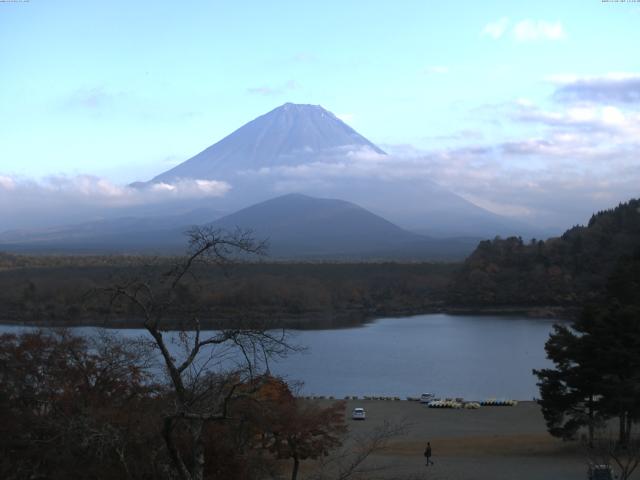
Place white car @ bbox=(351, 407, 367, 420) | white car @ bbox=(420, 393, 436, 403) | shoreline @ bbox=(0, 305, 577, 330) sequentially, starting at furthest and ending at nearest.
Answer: shoreline @ bbox=(0, 305, 577, 330)
white car @ bbox=(420, 393, 436, 403)
white car @ bbox=(351, 407, 367, 420)

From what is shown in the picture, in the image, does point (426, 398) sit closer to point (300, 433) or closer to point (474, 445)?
point (474, 445)

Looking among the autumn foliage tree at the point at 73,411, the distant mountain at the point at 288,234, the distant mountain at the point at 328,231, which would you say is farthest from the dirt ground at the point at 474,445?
the distant mountain at the point at 328,231

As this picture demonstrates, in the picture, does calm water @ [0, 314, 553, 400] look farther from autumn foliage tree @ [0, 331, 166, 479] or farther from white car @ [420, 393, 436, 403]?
autumn foliage tree @ [0, 331, 166, 479]

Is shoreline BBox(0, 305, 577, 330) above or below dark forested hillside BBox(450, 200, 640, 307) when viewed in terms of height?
below

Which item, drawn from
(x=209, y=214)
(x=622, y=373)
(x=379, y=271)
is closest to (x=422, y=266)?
(x=379, y=271)

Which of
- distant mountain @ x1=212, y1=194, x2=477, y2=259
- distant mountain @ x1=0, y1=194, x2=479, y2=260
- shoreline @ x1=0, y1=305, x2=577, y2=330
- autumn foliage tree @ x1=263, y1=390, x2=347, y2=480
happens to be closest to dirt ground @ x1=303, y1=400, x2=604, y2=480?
autumn foliage tree @ x1=263, y1=390, x2=347, y2=480

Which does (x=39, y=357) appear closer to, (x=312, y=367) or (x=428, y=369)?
(x=312, y=367)
